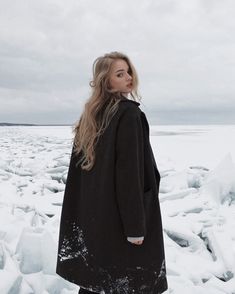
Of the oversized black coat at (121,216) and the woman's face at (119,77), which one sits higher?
the woman's face at (119,77)

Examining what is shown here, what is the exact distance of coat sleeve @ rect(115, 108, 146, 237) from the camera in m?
1.51

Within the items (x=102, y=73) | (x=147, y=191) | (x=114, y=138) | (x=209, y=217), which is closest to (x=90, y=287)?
(x=147, y=191)

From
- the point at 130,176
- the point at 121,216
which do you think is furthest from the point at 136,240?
the point at 130,176

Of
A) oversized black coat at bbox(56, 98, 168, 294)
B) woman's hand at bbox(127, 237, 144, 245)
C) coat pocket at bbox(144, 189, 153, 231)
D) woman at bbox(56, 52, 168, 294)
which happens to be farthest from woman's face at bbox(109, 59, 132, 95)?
woman's hand at bbox(127, 237, 144, 245)

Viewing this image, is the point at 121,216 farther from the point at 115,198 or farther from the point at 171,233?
the point at 171,233

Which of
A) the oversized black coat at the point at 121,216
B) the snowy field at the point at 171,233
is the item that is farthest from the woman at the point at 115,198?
the snowy field at the point at 171,233

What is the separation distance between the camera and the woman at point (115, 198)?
5.01 feet

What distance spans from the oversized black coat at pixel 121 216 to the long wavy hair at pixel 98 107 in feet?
0.10

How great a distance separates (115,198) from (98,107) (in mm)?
360

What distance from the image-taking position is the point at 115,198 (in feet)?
5.16

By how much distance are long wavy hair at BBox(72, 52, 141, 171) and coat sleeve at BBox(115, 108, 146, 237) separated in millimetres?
88

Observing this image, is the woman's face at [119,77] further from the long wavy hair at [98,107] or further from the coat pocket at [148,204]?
the coat pocket at [148,204]

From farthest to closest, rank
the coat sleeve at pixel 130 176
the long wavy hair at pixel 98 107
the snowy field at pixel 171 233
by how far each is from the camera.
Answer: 1. the snowy field at pixel 171 233
2. the long wavy hair at pixel 98 107
3. the coat sleeve at pixel 130 176

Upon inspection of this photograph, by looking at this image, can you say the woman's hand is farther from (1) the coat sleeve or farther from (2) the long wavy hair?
(2) the long wavy hair
